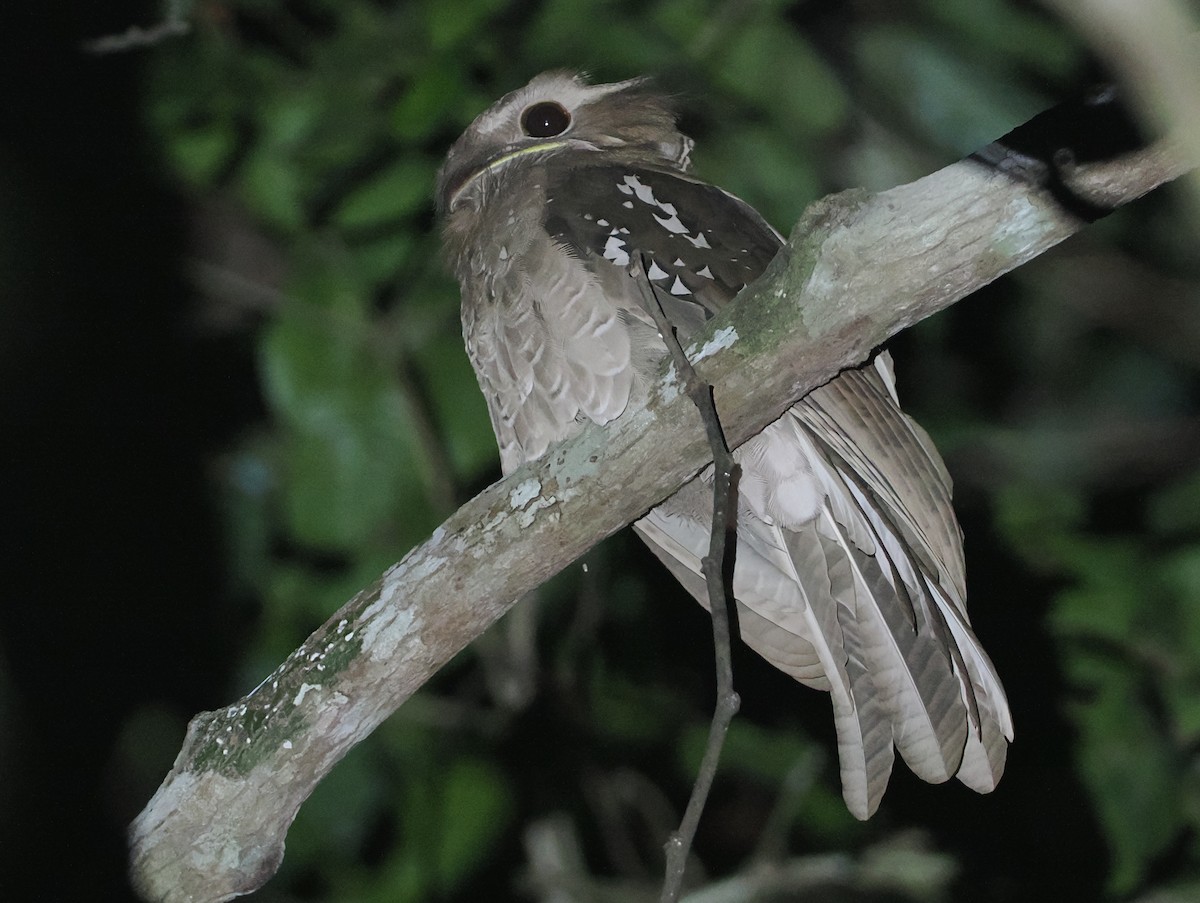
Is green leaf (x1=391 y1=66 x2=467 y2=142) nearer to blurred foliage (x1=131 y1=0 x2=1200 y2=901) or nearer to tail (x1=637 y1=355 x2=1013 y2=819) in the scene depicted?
blurred foliage (x1=131 y1=0 x2=1200 y2=901)

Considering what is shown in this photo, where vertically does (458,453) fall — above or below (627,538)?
above

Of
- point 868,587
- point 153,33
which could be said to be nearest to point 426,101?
point 153,33

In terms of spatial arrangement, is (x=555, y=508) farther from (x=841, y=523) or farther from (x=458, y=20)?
(x=458, y=20)

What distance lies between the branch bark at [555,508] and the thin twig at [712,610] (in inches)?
3.1

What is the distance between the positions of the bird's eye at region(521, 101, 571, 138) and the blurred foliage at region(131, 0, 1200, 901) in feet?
0.53

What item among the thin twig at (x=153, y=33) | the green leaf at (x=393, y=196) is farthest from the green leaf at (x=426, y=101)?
the thin twig at (x=153, y=33)

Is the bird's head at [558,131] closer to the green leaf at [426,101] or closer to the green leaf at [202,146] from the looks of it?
the green leaf at [426,101]

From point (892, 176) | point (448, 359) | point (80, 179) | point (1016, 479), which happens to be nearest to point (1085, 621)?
point (1016, 479)

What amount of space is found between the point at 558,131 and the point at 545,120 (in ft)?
0.12

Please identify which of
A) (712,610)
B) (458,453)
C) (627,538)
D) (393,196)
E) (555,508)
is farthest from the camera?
(627,538)

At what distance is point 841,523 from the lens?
221cm

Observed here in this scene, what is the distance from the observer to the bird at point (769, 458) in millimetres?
2043

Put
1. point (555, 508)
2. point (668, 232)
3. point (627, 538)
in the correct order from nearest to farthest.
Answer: point (555, 508)
point (668, 232)
point (627, 538)

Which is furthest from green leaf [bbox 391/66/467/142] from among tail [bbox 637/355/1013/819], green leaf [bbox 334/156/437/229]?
tail [bbox 637/355/1013/819]
